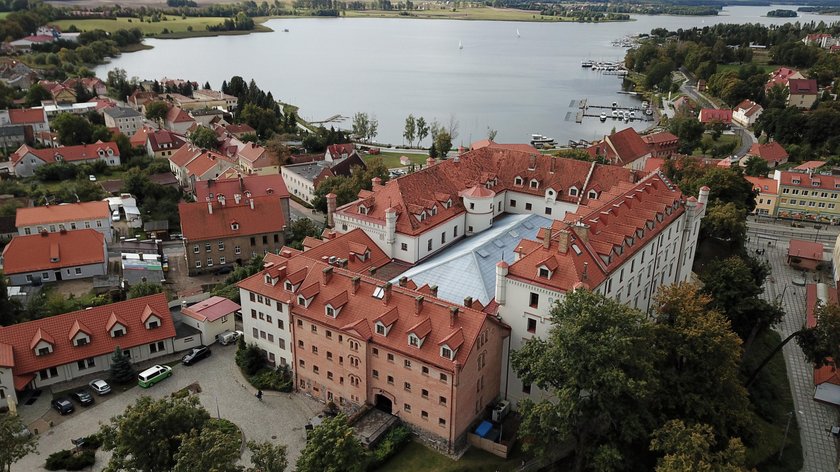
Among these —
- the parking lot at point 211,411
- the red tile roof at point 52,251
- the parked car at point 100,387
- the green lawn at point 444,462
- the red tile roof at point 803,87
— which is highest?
the red tile roof at point 803,87

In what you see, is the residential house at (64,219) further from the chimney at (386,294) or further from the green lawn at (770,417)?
the green lawn at (770,417)

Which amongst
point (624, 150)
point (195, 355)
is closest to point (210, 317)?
point (195, 355)

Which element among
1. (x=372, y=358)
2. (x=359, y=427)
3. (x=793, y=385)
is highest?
(x=372, y=358)

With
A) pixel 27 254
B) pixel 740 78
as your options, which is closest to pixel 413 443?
pixel 27 254

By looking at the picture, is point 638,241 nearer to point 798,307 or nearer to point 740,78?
point 798,307

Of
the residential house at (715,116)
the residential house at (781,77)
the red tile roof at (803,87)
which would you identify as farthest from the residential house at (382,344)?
the residential house at (781,77)

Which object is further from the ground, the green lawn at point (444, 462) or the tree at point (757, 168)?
the tree at point (757, 168)

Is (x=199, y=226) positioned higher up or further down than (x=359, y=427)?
higher up

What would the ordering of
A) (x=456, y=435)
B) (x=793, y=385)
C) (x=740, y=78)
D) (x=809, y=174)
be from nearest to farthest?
1. (x=456, y=435)
2. (x=793, y=385)
3. (x=809, y=174)
4. (x=740, y=78)

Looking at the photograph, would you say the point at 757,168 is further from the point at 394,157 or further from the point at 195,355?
the point at 195,355
